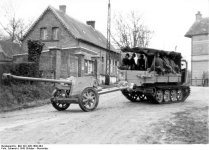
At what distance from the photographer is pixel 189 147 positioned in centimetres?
614

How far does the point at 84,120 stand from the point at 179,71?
8055 millimetres

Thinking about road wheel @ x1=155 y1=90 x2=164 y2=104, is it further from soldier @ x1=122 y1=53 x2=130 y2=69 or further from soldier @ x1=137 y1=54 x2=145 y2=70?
soldier @ x1=122 y1=53 x2=130 y2=69

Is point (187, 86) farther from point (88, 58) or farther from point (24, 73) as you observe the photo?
point (88, 58)

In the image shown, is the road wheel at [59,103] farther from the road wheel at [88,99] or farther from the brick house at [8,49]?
the brick house at [8,49]

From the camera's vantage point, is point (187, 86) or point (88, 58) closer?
point (187, 86)

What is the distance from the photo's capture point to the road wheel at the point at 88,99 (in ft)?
38.2

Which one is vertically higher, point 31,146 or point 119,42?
point 119,42

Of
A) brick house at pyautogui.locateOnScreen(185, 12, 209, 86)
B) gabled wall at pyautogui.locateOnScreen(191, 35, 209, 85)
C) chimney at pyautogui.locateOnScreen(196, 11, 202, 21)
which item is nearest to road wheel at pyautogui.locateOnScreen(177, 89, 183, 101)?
brick house at pyautogui.locateOnScreen(185, 12, 209, 86)

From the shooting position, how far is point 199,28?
1726 inches

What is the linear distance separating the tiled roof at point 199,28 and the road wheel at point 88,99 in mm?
33532

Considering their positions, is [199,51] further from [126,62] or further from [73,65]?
[126,62]

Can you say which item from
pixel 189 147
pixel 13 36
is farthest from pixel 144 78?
pixel 13 36

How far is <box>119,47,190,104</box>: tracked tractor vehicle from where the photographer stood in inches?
569

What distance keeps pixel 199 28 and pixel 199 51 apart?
3.15 meters
